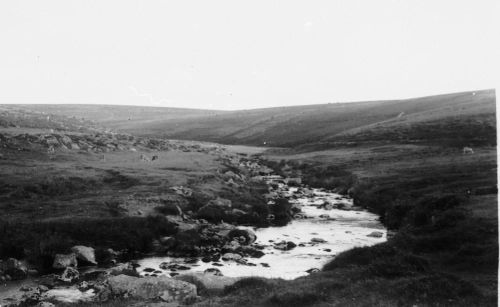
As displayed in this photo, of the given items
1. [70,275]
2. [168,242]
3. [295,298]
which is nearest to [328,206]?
[168,242]

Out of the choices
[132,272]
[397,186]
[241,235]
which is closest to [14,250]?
[132,272]

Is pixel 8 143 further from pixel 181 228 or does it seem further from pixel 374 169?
pixel 374 169

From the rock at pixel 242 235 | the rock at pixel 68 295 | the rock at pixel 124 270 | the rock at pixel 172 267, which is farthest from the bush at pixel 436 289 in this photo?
the rock at pixel 242 235

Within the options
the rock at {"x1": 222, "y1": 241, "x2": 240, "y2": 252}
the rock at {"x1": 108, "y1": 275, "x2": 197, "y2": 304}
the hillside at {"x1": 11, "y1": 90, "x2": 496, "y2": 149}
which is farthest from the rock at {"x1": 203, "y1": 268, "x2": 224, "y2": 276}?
the hillside at {"x1": 11, "y1": 90, "x2": 496, "y2": 149}

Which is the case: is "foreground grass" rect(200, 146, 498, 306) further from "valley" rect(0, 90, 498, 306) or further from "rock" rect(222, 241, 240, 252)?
"rock" rect(222, 241, 240, 252)

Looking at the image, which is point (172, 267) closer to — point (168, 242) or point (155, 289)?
point (168, 242)
